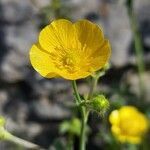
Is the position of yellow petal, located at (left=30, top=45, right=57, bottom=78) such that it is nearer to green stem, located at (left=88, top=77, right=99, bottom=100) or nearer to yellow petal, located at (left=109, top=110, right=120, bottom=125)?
green stem, located at (left=88, top=77, right=99, bottom=100)

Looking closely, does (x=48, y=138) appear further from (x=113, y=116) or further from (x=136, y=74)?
(x=113, y=116)

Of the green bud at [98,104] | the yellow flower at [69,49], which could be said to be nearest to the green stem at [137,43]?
the yellow flower at [69,49]

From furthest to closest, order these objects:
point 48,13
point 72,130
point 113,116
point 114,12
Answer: point 114,12, point 48,13, point 72,130, point 113,116

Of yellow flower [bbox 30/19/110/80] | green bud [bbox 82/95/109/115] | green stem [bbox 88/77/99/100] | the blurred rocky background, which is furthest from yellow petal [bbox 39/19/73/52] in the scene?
the blurred rocky background

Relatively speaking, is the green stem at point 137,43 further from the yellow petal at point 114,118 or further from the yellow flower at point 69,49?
the yellow petal at point 114,118

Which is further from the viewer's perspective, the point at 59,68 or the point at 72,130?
the point at 72,130

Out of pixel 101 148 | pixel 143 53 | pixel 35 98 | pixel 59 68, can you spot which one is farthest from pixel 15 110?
pixel 59 68

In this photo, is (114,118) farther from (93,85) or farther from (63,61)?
(63,61)
